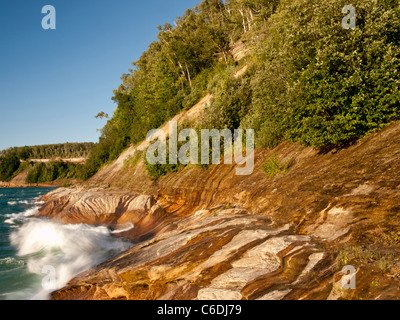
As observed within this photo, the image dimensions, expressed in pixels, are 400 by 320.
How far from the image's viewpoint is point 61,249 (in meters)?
15.8

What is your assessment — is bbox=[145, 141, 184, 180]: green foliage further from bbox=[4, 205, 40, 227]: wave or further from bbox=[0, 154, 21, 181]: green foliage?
bbox=[0, 154, 21, 181]: green foliage

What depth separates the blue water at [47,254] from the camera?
11.6 metres

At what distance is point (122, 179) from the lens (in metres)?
33.2

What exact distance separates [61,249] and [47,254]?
786 mm

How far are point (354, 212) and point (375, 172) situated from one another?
1.84 m

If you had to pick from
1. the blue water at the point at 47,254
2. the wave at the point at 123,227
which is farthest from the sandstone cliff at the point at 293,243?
the wave at the point at 123,227

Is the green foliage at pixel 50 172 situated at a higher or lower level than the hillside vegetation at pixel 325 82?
lower

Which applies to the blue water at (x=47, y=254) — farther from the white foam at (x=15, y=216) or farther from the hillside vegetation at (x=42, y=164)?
the hillside vegetation at (x=42, y=164)

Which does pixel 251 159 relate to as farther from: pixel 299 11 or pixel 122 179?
pixel 122 179

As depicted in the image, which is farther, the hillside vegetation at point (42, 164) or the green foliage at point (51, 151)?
the green foliage at point (51, 151)

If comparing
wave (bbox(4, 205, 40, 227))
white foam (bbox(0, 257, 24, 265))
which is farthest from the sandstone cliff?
wave (bbox(4, 205, 40, 227))

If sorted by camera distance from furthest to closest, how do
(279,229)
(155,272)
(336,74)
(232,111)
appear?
(232,111)
(336,74)
(279,229)
(155,272)

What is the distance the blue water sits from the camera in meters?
11.6
